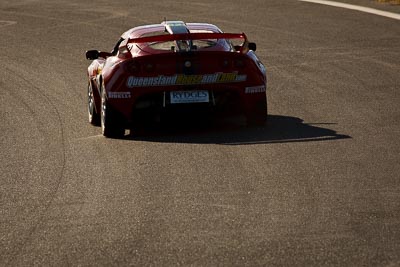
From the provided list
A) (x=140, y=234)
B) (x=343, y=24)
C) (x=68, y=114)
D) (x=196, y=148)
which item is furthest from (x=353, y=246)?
(x=343, y=24)

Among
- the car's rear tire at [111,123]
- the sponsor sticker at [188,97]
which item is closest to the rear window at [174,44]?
the sponsor sticker at [188,97]

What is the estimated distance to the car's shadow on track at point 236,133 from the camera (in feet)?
42.6

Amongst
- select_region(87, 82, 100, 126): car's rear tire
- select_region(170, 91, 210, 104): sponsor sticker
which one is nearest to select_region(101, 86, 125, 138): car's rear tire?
select_region(170, 91, 210, 104): sponsor sticker

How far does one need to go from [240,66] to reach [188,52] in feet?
1.83

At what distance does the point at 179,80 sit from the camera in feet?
44.0

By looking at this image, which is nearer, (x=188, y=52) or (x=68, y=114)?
(x=188, y=52)

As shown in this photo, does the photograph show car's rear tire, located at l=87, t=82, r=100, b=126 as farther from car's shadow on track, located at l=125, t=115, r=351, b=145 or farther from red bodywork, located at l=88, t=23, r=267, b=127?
red bodywork, located at l=88, t=23, r=267, b=127

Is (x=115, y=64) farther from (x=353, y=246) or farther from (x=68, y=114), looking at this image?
(x=353, y=246)

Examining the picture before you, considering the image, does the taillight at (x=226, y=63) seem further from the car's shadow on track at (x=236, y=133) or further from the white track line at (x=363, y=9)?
the white track line at (x=363, y=9)

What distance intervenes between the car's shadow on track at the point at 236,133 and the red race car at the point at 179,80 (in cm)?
22

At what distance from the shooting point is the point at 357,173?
426 inches

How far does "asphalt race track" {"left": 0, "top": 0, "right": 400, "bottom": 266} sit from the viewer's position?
8352 millimetres

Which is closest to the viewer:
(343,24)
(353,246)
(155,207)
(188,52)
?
(353,246)

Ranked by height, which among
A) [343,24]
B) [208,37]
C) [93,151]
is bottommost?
[343,24]
